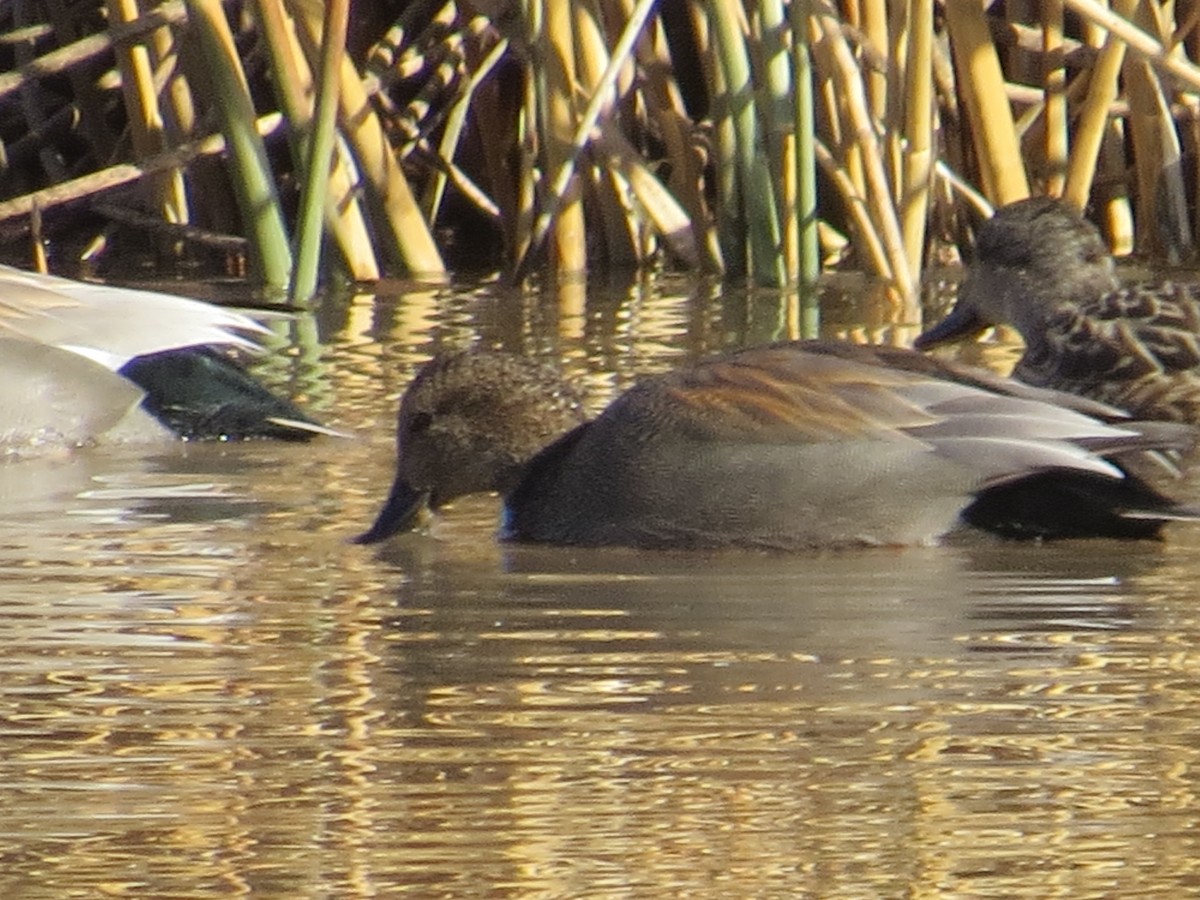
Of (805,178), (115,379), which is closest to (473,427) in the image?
(115,379)

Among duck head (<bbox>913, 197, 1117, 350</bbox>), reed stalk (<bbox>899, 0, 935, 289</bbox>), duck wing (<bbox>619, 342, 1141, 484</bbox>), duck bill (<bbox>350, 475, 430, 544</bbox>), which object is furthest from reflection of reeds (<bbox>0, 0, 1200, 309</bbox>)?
duck wing (<bbox>619, 342, 1141, 484</bbox>)

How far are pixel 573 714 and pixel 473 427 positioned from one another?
157 centimetres

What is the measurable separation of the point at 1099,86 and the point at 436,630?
428 cm

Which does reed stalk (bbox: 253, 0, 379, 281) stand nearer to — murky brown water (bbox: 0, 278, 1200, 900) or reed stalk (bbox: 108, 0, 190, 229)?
reed stalk (bbox: 108, 0, 190, 229)

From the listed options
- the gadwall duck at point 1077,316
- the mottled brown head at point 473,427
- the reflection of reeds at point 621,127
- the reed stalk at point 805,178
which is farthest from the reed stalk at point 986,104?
the mottled brown head at point 473,427

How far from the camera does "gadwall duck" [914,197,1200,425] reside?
541 centimetres

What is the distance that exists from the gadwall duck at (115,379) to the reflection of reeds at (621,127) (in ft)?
3.99

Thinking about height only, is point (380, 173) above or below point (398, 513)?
above

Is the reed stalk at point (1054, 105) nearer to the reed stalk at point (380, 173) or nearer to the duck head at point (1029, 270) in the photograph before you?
the duck head at point (1029, 270)

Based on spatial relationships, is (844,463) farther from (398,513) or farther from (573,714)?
(573,714)

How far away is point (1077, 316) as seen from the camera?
567cm

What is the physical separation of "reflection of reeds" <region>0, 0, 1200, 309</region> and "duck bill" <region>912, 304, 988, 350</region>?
0.80 meters

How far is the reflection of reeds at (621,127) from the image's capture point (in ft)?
23.3

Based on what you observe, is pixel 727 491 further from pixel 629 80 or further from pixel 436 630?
pixel 629 80
